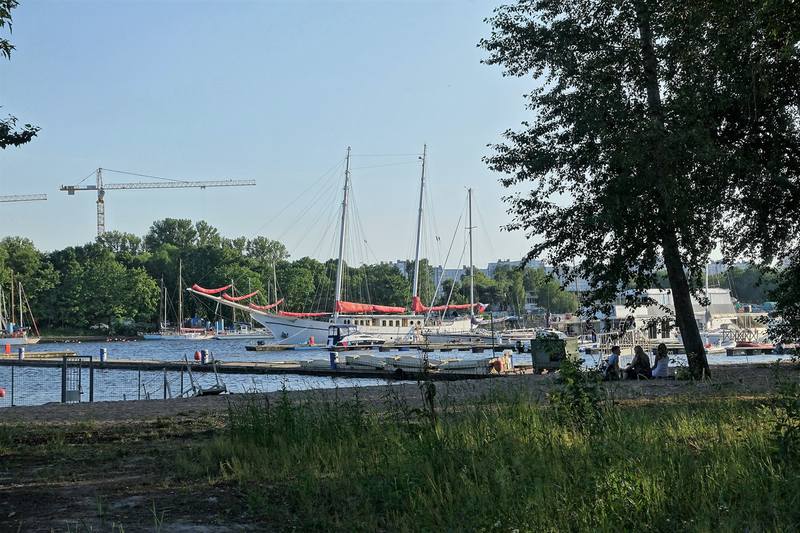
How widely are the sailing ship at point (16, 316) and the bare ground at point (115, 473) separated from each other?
9340 cm

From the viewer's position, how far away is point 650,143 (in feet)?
57.2

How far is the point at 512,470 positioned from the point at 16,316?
128 m

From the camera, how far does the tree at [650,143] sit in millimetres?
16750

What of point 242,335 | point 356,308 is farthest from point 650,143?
point 242,335

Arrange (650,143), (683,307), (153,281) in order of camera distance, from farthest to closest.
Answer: (153,281)
(683,307)
(650,143)

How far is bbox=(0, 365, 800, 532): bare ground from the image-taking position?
7.51m

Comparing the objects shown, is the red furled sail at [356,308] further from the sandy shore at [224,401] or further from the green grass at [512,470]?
the green grass at [512,470]

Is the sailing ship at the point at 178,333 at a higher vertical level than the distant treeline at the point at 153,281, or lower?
lower

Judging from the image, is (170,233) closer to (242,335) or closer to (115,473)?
(242,335)

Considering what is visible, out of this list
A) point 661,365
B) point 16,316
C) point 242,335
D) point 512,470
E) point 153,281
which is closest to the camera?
point 512,470

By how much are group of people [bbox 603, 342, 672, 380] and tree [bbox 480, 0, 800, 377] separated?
199 cm

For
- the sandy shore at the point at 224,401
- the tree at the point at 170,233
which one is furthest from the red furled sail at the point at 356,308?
the tree at the point at 170,233

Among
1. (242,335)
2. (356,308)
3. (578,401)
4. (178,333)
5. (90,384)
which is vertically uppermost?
(356,308)

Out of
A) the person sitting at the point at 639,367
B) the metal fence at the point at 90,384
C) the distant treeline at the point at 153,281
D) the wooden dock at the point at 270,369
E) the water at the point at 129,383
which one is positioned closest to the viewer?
the person sitting at the point at 639,367
